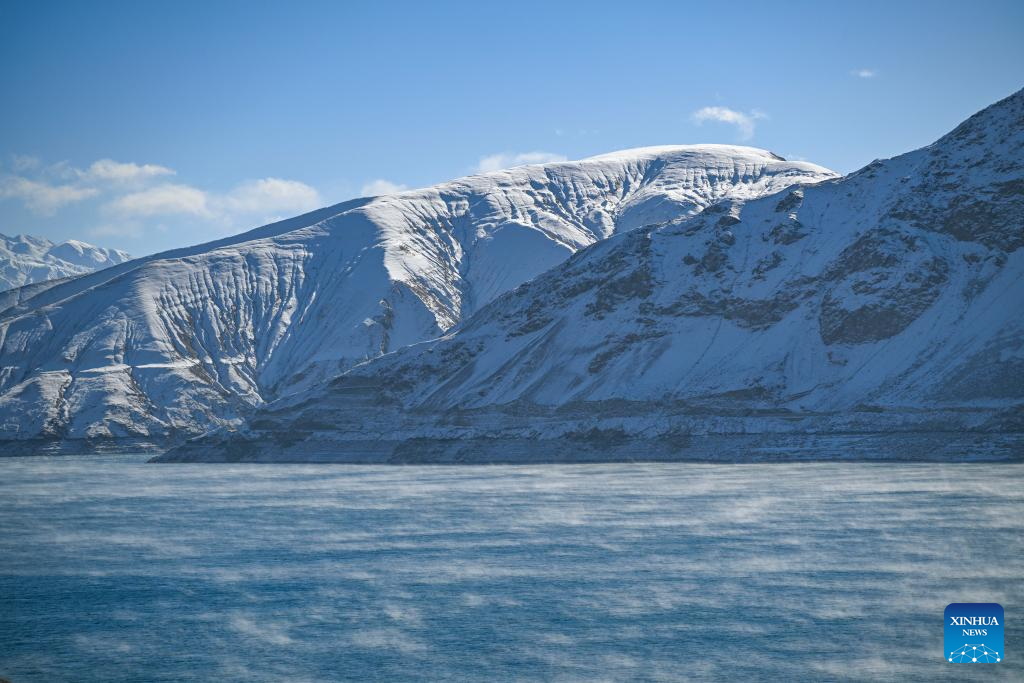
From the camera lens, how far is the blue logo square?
42406 millimetres

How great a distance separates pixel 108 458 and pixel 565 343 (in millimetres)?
77653

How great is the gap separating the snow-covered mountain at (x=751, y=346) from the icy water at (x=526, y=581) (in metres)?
33.7

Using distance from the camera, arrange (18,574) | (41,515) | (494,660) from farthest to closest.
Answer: (41,515), (18,574), (494,660)

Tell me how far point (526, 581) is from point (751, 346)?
109 m

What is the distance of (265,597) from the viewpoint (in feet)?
198

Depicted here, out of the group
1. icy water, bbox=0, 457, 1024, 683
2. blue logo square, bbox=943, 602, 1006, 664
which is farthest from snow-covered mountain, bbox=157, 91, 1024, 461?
blue logo square, bbox=943, 602, 1006, 664

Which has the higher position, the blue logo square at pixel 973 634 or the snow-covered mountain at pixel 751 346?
the snow-covered mountain at pixel 751 346

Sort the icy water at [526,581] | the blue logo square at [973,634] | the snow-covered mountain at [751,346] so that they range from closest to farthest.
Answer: the blue logo square at [973,634] < the icy water at [526,581] < the snow-covered mountain at [751,346]

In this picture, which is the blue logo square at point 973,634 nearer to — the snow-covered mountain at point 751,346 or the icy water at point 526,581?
the icy water at point 526,581

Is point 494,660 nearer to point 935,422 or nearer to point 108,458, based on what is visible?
point 935,422

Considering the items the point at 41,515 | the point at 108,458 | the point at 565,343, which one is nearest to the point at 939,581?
the point at 41,515

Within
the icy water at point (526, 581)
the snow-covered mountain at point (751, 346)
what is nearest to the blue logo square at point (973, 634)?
the icy water at point (526, 581)

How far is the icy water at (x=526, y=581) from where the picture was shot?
150 ft

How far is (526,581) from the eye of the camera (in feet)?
202
